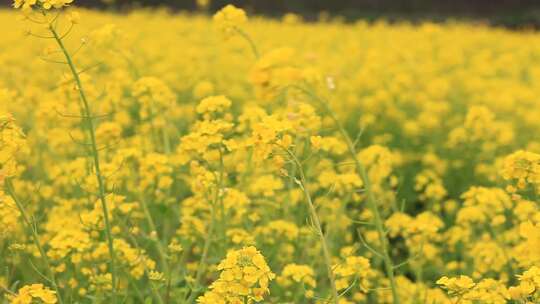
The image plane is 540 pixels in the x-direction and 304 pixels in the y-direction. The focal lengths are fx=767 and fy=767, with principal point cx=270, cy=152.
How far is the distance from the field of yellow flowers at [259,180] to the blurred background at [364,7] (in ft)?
31.5

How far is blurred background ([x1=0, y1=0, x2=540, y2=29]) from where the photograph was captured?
687 inches

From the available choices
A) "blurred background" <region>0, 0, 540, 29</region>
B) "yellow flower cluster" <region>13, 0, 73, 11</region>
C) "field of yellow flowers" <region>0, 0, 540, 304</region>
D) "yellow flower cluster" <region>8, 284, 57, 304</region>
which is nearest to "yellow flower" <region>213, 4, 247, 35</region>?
"field of yellow flowers" <region>0, 0, 540, 304</region>

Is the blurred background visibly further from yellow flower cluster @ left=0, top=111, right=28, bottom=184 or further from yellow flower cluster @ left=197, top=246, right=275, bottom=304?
yellow flower cluster @ left=197, top=246, right=275, bottom=304

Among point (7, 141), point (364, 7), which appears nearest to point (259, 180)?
point (7, 141)

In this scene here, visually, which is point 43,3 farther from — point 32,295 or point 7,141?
point 32,295

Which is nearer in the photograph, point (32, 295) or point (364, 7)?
point (32, 295)

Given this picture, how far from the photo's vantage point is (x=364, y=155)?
11.6ft

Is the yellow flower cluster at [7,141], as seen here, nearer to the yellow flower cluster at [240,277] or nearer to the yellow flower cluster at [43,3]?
the yellow flower cluster at [43,3]

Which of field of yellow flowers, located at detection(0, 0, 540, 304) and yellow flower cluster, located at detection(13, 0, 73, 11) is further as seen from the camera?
field of yellow flowers, located at detection(0, 0, 540, 304)

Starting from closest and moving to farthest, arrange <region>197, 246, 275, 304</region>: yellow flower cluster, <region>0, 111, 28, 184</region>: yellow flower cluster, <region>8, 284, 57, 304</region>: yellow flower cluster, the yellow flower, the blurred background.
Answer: <region>197, 246, 275, 304</region>: yellow flower cluster → <region>8, 284, 57, 304</region>: yellow flower cluster → <region>0, 111, 28, 184</region>: yellow flower cluster → the yellow flower → the blurred background

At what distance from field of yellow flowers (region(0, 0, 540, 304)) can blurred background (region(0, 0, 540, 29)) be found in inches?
378

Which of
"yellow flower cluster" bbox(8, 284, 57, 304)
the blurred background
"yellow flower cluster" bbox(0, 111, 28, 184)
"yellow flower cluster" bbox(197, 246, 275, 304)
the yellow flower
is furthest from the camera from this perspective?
the blurred background

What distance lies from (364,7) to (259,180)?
51.6ft

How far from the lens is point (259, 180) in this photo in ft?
11.0
